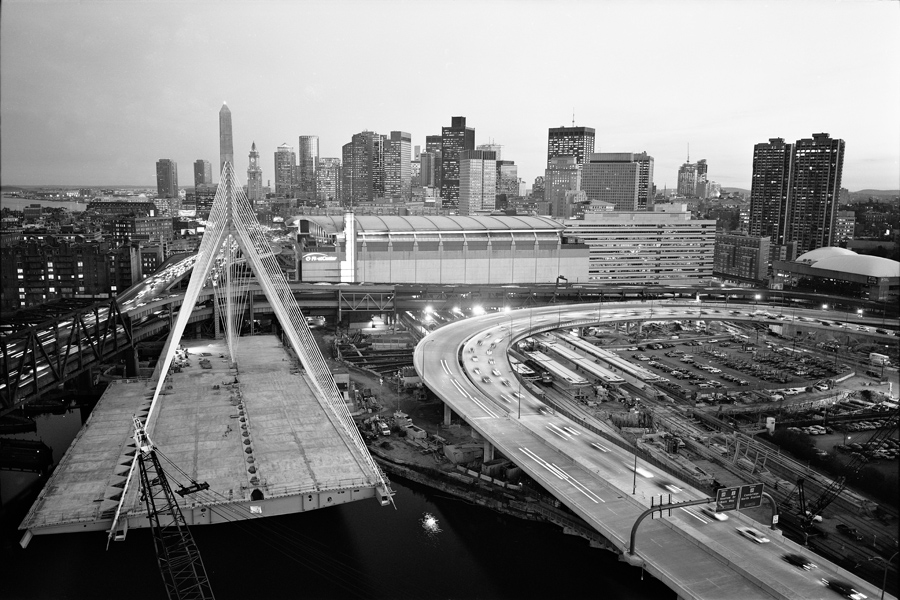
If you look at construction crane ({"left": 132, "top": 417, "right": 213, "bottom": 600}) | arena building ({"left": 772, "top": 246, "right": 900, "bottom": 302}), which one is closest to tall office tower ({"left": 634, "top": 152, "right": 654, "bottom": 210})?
arena building ({"left": 772, "top": 246, "right": 900, "bottom": 302})

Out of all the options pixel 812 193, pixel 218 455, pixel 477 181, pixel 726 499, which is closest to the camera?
pixel 726 499

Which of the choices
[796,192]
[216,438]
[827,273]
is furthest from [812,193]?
[216,438]

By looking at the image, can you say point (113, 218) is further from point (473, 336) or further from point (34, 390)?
point (34, 390)

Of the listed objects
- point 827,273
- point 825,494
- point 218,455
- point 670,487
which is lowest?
point 825,494

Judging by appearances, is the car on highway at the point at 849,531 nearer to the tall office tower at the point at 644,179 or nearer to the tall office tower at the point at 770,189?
the tall office tower at the point at 770,189

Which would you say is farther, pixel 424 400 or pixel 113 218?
pixel 113 218

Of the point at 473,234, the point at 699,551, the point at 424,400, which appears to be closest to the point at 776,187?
the point at 473,234

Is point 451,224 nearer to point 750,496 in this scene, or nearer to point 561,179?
point 750,496
